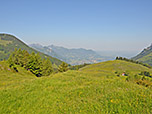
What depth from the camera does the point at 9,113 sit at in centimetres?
1240

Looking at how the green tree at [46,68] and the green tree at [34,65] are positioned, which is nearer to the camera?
the green tree at [34,65]

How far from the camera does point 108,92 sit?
1505 cm

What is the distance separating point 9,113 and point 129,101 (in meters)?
12.7

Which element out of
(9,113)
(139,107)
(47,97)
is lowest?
(9,113)

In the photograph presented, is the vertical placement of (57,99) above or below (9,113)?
above

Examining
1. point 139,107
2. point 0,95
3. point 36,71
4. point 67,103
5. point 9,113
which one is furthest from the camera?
point 36,71

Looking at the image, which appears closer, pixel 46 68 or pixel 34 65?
pixel 34 65

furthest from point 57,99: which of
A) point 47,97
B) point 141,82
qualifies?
point 141,82

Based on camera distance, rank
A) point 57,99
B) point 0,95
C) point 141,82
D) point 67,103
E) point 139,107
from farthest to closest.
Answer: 1. point 141,82
2. point 0,95
3. point 57,99
4. point 67,103
5. point 139,107

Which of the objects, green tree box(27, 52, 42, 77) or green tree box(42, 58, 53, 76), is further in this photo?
green tree box(42, 58, 53, 76)

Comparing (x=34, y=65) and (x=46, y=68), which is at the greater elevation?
(x=34, y=65)

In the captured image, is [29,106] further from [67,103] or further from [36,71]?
[36,71]

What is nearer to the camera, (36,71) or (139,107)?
(139,107)

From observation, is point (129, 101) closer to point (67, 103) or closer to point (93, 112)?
point (93, 112)
